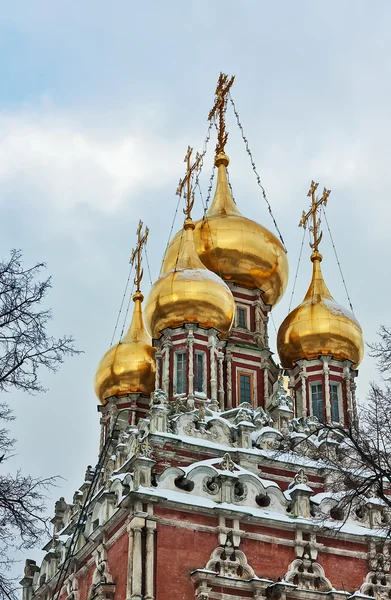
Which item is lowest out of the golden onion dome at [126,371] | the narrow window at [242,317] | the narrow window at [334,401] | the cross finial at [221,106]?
the narrow window at [334,401]

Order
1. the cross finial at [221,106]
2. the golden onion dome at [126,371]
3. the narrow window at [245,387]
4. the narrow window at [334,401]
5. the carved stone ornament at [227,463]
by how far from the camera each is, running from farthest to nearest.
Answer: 1. the cross finial at [221,106]
2. the golden onion dome at [126,371]
3. the narrow window at [245,387]
4. the narrow window at [334,401]
5. the carved stone ornament at [227,463]

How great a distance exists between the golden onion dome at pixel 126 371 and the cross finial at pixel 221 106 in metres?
6.62

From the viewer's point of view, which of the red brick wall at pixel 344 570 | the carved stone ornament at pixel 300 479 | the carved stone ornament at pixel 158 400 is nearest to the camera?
the red brick wall at pixel 344 570

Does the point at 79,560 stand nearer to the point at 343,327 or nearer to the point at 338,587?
the point at 338,587

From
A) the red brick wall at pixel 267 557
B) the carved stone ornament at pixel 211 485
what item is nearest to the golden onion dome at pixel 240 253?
the carved stone ornament at pixel 211 485

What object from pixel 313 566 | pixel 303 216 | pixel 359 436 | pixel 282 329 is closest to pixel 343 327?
pixel 282 329

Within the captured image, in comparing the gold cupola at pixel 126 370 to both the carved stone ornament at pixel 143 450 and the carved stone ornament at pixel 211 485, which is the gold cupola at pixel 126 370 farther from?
the carved stone ornament at pixel 211 485

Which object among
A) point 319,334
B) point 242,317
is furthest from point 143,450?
point 242,317

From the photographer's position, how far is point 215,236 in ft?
88.5

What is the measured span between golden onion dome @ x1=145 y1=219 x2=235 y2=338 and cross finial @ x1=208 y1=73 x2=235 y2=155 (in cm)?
697

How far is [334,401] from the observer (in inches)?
979

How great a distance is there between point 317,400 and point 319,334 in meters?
1.55

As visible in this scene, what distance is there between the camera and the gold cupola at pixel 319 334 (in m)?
25.3

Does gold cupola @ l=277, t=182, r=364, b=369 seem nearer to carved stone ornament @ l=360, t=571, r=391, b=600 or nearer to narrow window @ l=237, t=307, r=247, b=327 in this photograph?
narrow window @ l=237, t=307, r=247, b=327
